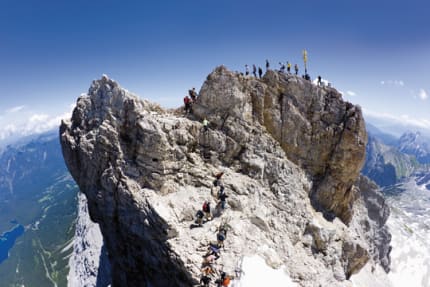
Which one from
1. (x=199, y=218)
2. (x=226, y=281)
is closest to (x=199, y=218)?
(x=199, y=218)

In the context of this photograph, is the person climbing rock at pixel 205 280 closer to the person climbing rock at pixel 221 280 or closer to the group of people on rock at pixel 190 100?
the person climbing rock at pixel 221 280

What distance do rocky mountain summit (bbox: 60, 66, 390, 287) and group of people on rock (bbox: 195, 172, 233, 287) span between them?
55 cm

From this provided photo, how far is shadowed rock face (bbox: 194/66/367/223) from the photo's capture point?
116 ft

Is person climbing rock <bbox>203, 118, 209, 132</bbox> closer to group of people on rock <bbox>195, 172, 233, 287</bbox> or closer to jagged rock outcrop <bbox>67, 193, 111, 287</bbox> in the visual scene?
group of people on rock <bbox>195, 172, 233, 287</bbox>

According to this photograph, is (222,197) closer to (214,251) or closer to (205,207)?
(205,207)

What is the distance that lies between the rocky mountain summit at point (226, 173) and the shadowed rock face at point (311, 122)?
150 millimetres

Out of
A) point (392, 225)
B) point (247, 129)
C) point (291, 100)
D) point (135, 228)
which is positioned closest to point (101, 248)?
point (135, 228)

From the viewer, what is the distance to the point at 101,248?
216ft

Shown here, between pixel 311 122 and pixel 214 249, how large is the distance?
2425cm

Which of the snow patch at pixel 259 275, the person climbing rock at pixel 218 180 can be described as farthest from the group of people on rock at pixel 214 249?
the snow patch at pixel 259 275

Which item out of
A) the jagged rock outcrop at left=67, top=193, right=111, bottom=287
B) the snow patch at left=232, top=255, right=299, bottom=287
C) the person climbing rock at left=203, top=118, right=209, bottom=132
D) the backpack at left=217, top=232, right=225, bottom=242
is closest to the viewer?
the snow patch at left=232, top=255, right=299, bottom=287

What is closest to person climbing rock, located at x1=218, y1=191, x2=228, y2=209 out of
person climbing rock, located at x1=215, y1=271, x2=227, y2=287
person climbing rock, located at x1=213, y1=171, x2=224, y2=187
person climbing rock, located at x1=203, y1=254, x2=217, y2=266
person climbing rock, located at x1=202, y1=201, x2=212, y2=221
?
person climbing rock, located at x1=202, y1=201, x2=212, y2=221

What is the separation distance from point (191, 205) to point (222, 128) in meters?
11.3

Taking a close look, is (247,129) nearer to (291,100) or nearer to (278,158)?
(278,158)
